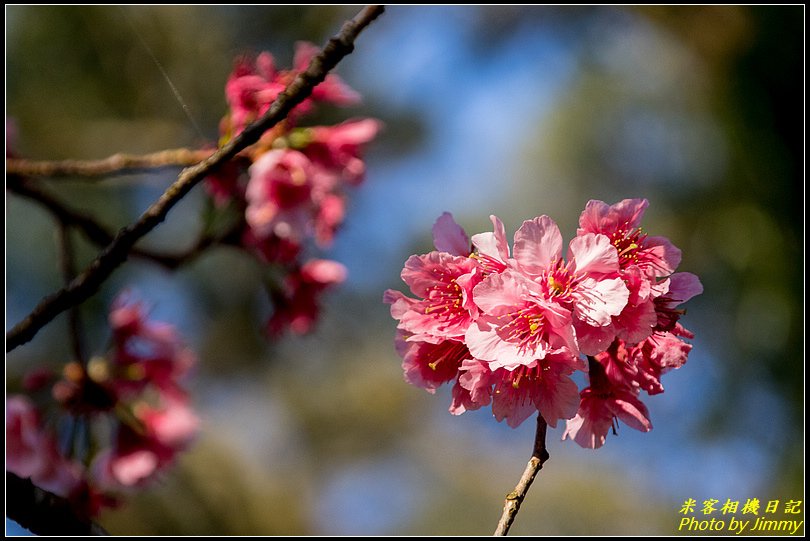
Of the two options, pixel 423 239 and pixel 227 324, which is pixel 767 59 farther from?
pixel 227 324

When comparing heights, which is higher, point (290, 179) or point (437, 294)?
point (290, 179)

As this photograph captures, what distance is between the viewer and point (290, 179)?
0.81 metres

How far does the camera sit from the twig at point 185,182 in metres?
0.41

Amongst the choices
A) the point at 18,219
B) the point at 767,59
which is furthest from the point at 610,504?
the point at 18,219

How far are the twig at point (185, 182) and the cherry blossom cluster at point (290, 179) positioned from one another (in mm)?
353

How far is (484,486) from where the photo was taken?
2605 mm

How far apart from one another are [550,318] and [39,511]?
34 cm

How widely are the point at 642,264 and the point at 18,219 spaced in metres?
2.22

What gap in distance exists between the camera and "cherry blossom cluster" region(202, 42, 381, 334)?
2.65ft

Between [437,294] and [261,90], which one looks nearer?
[437,294]

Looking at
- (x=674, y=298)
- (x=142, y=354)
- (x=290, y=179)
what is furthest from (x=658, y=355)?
(x=142, y=354)

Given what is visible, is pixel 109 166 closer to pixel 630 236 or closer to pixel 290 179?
pixel 290 179

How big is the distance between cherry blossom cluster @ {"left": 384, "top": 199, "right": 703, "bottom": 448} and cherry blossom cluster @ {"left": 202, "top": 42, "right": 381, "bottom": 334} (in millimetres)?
394

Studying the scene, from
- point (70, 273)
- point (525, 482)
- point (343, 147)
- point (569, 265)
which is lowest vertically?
point (525, 482)
